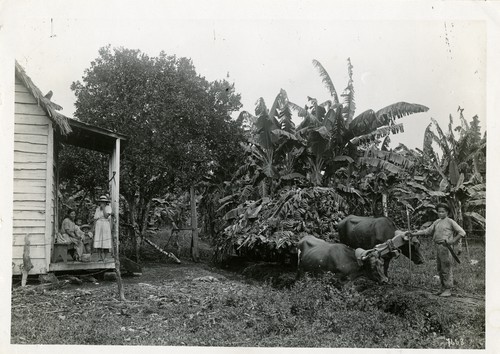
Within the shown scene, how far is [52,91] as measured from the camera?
712cm

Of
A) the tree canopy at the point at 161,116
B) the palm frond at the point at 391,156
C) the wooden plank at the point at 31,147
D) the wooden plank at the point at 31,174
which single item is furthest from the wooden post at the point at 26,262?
the palm frond at the point at 391,156

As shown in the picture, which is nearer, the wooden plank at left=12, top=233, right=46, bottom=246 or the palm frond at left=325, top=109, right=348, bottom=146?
the wooden plank at left=12, top=233, right=46, bottom=246

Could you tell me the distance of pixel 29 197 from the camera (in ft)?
24.6

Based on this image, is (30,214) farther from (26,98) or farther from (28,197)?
(26,98)

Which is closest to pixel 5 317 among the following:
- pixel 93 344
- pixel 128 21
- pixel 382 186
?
pixel 93 344

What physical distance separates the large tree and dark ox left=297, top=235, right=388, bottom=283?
3997 mm

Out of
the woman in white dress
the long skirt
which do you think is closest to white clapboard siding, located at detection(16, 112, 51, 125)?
the woman in white dress

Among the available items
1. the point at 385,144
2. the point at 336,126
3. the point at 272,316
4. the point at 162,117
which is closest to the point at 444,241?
the point at 272,316

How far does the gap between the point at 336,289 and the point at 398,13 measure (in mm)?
4033

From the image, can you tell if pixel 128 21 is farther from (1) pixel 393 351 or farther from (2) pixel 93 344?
(1) pixel 393 351

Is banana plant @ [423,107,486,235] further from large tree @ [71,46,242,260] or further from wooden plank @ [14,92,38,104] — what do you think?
wooden plank @ [14,92,38,104]

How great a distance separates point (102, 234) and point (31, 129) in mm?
2869

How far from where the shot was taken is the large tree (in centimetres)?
1052

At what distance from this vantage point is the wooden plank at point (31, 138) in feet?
24.9
